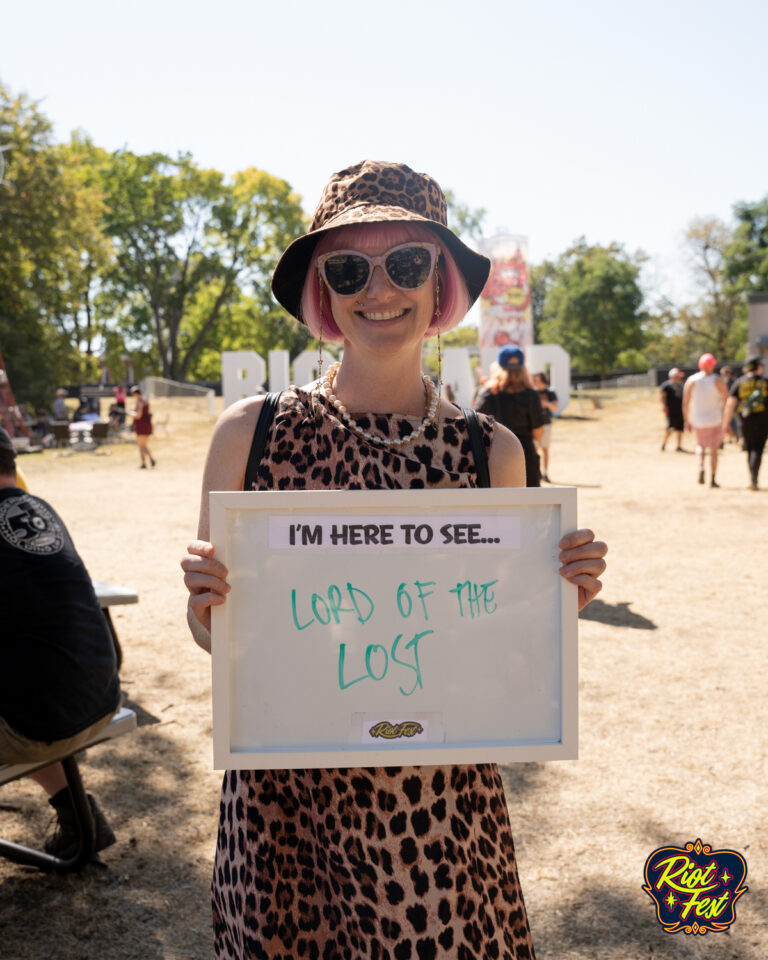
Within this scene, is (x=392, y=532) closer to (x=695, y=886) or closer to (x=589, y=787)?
(x=695, y=886)

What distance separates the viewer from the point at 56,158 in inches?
1329

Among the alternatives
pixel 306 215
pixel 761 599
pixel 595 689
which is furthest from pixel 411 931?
pixel 306 215

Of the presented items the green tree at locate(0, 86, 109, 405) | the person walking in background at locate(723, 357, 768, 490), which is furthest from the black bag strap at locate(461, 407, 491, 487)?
the green tree at locate(0, 86, 109, 405)

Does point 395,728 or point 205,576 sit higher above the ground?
point 205,576

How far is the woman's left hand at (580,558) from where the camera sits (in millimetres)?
1604

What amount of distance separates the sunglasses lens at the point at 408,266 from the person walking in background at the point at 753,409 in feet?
39.9

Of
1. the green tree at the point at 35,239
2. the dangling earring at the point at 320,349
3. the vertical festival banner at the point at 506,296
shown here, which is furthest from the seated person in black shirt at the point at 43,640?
the green tree at the point at 35,239

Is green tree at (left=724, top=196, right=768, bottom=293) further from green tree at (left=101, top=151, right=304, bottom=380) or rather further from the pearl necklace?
the pearl necklace

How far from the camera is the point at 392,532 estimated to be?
1.61 m

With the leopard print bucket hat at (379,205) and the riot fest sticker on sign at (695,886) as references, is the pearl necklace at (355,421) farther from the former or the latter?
the riot fest sticker on sign at (695,886)

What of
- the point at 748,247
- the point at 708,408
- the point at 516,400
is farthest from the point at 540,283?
the point at 516,400

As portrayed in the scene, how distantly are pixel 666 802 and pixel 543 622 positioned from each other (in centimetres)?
271

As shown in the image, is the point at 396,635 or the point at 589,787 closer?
the point at 396,635

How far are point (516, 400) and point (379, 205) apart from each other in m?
5.79
